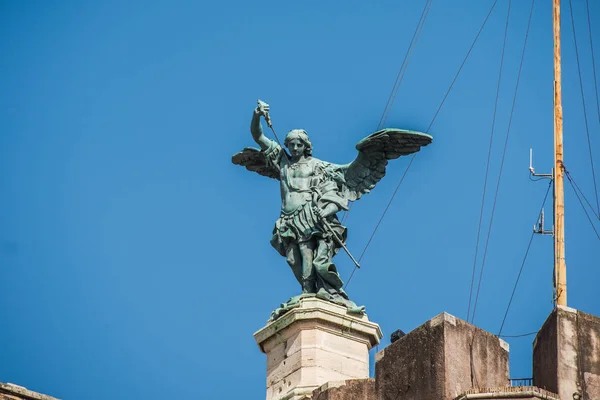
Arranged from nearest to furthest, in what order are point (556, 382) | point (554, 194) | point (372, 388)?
1. point (556, 382)
2. point (372, 388)
3. point (554, 194)

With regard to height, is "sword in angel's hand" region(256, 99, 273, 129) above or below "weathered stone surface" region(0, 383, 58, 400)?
above

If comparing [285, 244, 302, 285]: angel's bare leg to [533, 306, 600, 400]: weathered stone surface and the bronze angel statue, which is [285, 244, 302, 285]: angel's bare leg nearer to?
the bronze angel statue

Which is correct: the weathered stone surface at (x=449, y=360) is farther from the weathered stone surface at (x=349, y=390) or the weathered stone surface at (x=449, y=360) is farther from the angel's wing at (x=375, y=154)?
the angel's wing at (x=375, y=154)

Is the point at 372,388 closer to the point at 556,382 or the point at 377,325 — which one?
the point at 556,382

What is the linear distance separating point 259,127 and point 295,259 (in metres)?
2.19

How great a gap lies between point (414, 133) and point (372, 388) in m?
8.62

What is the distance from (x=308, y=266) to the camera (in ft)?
88.8

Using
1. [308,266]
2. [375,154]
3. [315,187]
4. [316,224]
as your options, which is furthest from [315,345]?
[375,154]

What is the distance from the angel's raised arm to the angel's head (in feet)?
1.38

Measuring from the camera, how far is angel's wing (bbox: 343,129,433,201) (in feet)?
91.1

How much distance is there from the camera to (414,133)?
27.7 metres

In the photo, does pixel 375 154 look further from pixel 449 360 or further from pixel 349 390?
pixel 449 360

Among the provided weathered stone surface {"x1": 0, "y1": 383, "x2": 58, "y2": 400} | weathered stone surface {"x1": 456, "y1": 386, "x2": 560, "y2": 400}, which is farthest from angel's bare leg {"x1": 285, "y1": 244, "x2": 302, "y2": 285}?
weathered stone surface {"x1": 456, "y1": 386, "x2": 560, "y2": 400}

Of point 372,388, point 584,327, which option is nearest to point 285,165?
point 372,388
